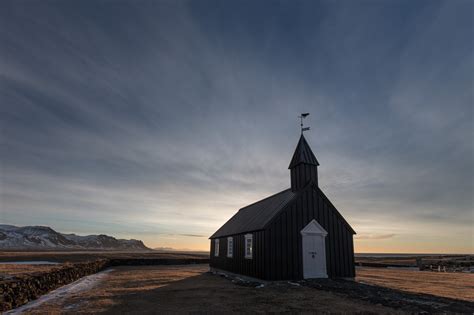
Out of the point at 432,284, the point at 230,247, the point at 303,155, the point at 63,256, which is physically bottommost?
the point at 63,256

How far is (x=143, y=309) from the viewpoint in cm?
1153

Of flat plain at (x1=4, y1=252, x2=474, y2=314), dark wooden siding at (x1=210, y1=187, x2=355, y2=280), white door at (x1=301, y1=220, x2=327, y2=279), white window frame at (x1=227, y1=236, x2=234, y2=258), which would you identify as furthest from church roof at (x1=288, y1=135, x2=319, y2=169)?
flat plain at (x1=4, y1=252, x2=474, y2=314)

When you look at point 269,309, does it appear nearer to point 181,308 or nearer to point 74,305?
point 181,308

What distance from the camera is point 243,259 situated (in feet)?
73.9

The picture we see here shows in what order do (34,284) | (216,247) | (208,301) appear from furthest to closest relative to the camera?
1. (216,247)
2. (34,284)
3. (208,301)

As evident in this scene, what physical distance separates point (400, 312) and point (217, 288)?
31.5ft

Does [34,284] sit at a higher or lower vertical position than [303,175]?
lower

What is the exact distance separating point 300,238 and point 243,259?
189 inches

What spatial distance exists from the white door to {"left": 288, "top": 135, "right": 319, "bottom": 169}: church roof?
15.6 feet

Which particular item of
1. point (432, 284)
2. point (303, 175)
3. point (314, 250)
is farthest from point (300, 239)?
point (432, 284)

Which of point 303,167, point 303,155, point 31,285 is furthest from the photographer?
point 303,155

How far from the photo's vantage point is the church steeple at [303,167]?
23094 millimetres

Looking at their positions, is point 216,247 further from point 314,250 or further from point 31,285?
point 31,285

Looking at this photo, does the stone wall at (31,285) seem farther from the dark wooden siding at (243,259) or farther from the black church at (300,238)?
the black church at (300,238)
